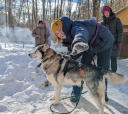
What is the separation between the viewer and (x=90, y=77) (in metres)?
2.02

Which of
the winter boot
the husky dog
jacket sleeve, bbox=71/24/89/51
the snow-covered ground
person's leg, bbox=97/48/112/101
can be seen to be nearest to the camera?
jacket sleeve, bbox=71/24/89/51

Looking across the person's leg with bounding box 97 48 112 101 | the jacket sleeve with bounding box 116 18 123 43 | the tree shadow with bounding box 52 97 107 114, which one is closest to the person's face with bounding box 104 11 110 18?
the jacket sleeve with bounding box 116 18 123 43

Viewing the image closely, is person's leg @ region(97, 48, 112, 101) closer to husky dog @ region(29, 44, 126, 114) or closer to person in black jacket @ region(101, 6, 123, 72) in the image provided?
husky dog @ region(29, 44, 126, 114)

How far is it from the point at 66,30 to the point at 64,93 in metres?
1.70

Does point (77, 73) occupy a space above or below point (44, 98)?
above

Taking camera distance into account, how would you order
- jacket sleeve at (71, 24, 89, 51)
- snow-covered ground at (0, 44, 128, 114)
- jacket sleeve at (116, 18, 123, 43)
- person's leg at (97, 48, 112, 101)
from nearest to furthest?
jacket sleeve at (71, 24, 89, 51), snow-covered ground at (0, 44, 128, 114), person's leg at (97, 48, 112, 101), jacket sleeve at (116, 18, 123, 43)

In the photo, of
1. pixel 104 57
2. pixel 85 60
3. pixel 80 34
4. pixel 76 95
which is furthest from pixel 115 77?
pixel 80 34

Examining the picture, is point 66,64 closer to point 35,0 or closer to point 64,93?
point 64,93

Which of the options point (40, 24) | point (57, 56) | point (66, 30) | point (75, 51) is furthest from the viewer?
point (40, 24)

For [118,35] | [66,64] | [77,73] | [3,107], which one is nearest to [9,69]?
[3,107]

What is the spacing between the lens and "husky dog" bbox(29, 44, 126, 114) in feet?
6.57

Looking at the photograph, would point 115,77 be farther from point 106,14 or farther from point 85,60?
point 106,14

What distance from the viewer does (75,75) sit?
2.10 m

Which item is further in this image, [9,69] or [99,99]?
[9,69]
